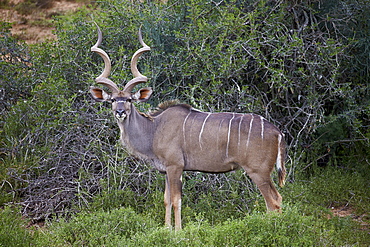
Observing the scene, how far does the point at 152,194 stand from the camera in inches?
190

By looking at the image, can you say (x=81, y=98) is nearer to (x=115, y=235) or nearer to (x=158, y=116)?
(x=158, y=116)

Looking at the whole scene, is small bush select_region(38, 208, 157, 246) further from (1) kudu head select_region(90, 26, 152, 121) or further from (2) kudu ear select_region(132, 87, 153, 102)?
(2) kudu ear select_region(132, 87, 153, 102)

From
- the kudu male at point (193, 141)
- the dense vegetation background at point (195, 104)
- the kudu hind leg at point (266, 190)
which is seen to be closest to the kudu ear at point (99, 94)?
the kudu male at point (193, 141)

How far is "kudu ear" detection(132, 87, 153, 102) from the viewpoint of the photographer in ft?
14.6

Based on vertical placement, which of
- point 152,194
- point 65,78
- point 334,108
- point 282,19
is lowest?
point 152,194

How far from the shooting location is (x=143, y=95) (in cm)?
454

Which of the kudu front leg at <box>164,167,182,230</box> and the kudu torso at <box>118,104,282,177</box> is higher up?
the kudu torso at <box>118,104,282,177</box>

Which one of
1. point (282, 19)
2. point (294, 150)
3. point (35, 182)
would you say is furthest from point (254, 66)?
point (35, 182)

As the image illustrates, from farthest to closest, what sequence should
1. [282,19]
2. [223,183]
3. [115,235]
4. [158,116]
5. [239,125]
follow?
[282,19], [223,183], [158,116], [239,125], [115,235]

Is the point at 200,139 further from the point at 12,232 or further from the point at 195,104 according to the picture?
the point at 12,232

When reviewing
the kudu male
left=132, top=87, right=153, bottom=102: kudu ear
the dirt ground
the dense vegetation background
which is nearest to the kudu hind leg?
the kudu male

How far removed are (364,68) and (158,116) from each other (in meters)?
2.76

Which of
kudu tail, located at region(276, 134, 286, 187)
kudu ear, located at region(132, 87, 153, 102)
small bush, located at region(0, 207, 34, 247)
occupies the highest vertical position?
kudu ear, located at region(132, 87, 153, 102)

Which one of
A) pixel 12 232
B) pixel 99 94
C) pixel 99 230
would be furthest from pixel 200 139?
pixel 12 232
